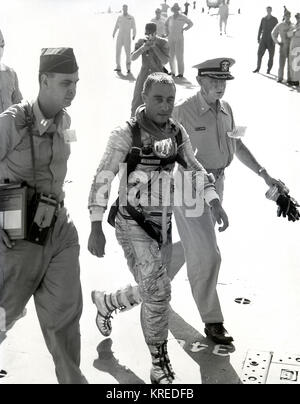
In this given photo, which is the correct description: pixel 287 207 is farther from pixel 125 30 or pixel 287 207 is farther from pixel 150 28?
pixel 125 30

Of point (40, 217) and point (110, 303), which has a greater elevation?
point (40, 217)

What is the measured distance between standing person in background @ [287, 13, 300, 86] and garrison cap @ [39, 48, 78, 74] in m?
12.8

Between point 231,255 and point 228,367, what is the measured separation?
2.05m

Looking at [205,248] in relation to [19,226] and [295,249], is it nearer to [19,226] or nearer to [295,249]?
[19,226]

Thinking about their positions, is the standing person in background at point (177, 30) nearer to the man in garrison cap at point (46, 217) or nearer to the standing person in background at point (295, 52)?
the standing person in background at point (295, 52)

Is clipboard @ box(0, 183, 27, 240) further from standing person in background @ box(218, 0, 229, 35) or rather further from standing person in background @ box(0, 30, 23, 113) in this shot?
standing person in background @ box(218, 0, 229, 35)

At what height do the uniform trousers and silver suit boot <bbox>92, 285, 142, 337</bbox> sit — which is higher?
the uniform trousers

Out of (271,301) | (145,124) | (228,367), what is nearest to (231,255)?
(271,301)

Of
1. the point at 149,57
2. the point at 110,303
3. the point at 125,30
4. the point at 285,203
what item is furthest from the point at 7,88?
the point at 125,30

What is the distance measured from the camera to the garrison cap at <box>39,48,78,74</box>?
355 centimetres

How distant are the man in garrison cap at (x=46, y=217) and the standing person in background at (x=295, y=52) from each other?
12.9 m

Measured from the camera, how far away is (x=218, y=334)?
457cm

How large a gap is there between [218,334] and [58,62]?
2.05 m

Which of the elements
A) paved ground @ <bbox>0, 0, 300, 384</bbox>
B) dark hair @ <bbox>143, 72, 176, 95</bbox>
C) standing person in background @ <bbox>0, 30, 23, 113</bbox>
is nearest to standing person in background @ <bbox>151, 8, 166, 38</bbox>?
paved ground @ <bbox>0, 0, 300, 384</bbox>
